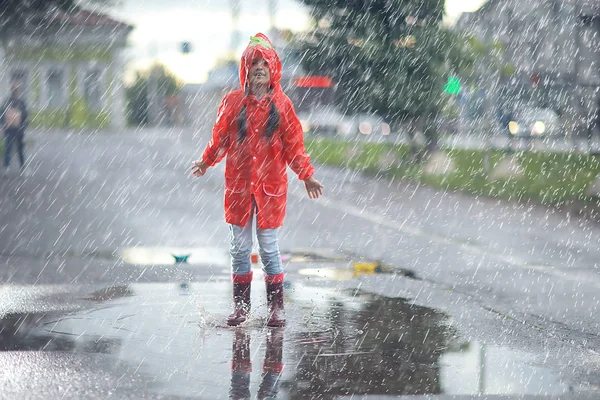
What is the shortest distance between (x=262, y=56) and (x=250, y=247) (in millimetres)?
1217

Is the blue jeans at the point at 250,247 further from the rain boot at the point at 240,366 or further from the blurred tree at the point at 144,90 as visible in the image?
the blurred tree at the point at 144,90

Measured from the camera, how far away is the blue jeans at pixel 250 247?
614 cm

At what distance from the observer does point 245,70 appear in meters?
6.09

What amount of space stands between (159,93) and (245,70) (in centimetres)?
10174

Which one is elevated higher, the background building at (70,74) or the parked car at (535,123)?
the parked car at (535,123)

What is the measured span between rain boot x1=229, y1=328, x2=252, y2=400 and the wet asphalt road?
0.01m

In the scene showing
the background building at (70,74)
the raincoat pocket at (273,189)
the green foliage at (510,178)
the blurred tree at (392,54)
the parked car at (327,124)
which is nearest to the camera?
the raincoat pocket at (273,189)

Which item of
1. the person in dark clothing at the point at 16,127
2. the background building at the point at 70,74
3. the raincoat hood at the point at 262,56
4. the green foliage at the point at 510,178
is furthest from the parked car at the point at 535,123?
the raincoat hood at the point at 262,56

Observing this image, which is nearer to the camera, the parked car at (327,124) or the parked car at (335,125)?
the parked car at (335,125)

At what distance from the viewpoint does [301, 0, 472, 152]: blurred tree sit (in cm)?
2436

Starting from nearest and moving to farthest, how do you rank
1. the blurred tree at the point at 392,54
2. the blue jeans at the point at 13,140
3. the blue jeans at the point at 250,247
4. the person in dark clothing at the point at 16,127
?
1. the blue jeans at the point at 250,247
2. the person in dark clothing at the point at 16,127
3. the blue jeans at the point at 13,140
4. the blurred tree at the point at 392,54

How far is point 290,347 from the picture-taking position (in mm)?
5148

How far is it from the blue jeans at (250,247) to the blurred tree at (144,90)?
86.4 m

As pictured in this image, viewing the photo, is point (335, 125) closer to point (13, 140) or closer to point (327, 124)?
point (327, 124)
